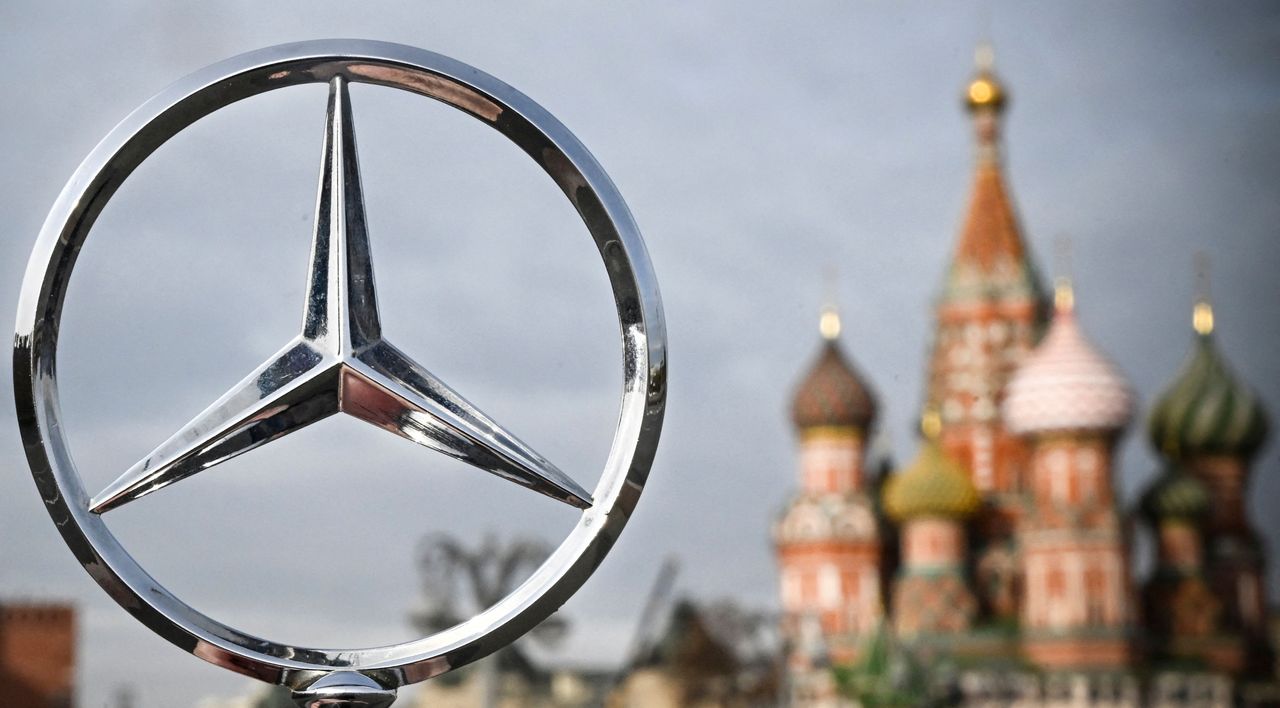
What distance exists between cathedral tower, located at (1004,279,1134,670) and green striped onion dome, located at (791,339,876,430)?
3.74m

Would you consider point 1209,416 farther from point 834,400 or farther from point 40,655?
point 40,655

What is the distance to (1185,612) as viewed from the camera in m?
39.8

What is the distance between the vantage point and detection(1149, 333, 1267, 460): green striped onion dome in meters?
40.9

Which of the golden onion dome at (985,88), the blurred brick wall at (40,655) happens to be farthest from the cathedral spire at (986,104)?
the blurred brick wall at (40,655)

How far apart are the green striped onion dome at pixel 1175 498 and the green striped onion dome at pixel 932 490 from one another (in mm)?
3471

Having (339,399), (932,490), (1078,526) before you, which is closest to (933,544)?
(932,490)

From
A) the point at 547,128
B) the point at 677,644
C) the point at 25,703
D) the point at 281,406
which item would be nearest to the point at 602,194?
the point at 547,128

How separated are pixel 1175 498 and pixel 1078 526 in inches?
114

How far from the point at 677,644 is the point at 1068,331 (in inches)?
384

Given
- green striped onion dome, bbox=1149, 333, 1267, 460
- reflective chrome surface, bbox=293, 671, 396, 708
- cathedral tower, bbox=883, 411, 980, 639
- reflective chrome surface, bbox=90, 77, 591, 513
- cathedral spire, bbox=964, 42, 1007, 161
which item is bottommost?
reflective chrome surface, bbox=293, 671, 396, 708

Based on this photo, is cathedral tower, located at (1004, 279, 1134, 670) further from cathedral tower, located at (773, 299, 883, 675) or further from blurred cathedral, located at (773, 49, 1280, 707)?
cathedral tower, located at (773, 299, 883, 675)

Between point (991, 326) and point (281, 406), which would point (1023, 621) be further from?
point (281, 406)

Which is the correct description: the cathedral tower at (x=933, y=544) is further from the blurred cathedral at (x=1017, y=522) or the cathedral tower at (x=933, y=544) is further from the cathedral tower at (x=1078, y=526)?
the cathedral tower at (x=1078, y=526)

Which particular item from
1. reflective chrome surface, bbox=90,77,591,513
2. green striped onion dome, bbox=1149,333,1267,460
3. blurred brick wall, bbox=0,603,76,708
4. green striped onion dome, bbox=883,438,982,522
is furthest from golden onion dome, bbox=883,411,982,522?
reflective chrome surface, bbox=90,77,591,513
